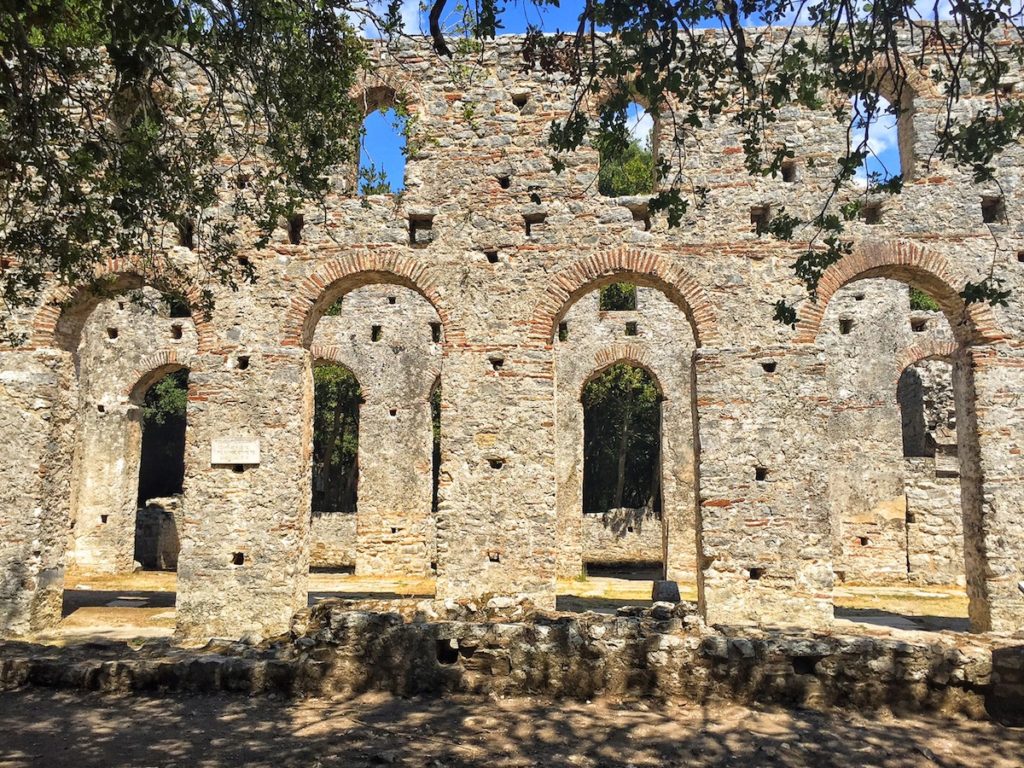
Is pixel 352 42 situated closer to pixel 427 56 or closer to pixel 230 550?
pixel 427 56

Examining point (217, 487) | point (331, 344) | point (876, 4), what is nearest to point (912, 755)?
point (876, 4)

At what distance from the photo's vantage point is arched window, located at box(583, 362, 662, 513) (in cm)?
2409

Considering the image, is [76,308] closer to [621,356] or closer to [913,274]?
[621,356]

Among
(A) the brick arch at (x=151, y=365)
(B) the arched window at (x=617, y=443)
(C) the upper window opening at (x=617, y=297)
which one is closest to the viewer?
(A) the brick arch at (x=151, y=365)

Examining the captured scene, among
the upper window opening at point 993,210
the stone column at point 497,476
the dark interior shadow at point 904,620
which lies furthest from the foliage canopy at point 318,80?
the dark interior shadow at point 904,620

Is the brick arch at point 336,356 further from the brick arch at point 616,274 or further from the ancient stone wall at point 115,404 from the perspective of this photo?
the brick arch at point 616,274

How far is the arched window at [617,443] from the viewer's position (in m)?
24.1

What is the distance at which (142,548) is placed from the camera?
18516 mm

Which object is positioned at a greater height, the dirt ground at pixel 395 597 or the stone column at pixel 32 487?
the stone column at pixel 32 487

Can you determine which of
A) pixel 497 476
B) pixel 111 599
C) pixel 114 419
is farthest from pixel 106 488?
pixel 497 476

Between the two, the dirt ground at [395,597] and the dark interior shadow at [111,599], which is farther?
the dark interior shadow at [111,599]

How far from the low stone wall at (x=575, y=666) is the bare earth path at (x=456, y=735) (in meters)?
0.18

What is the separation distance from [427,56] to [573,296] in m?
4.04

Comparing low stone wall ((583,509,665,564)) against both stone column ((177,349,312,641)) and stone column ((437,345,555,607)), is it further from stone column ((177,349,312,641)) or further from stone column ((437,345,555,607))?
stone column ((177,349,312,641))
